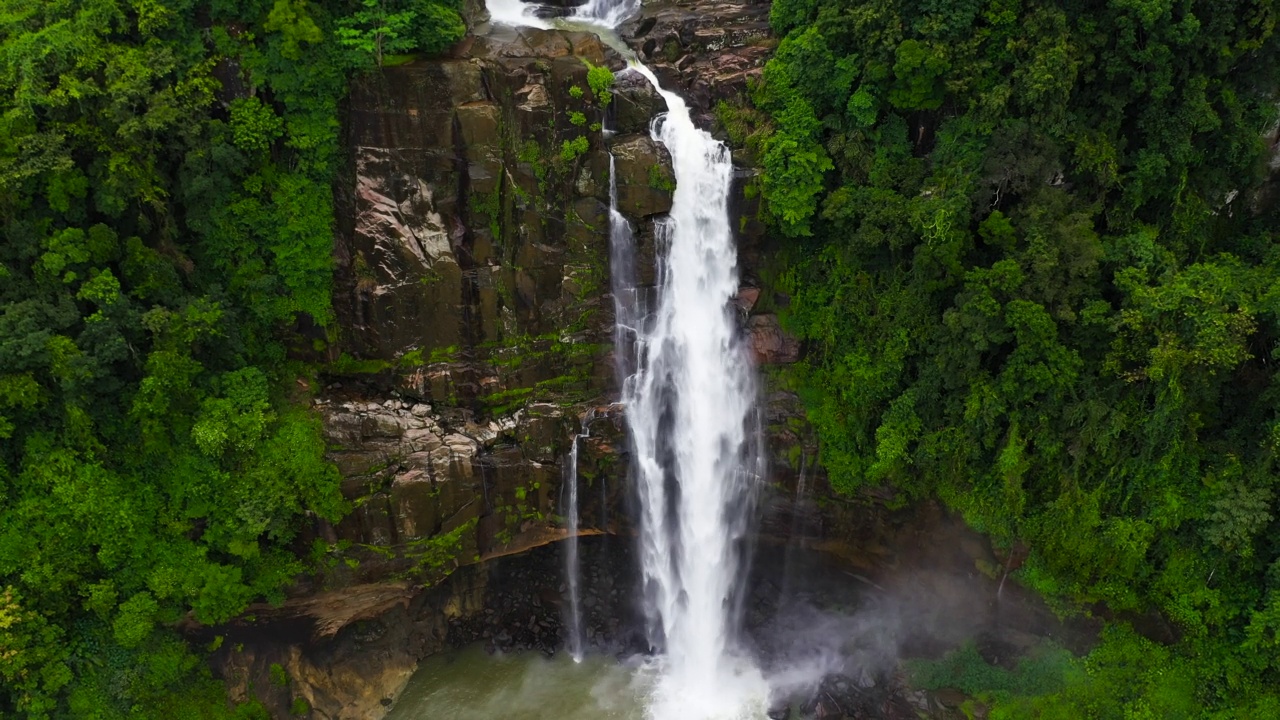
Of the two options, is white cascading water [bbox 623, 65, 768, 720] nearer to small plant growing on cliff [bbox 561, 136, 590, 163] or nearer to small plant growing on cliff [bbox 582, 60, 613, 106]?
small plant growing on cliff [bbox 582, 60, 613, 106]

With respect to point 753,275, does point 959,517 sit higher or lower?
lower

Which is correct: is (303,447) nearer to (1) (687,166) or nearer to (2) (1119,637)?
(1) (687,166)

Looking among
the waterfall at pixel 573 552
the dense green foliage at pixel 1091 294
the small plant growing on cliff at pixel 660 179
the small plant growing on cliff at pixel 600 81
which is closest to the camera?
the dense green foliage at pixel 1091 294

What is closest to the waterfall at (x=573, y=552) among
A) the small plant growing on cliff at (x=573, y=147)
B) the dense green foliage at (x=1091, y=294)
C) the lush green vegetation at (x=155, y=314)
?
the lush green vegetation at (x=155, y=314)

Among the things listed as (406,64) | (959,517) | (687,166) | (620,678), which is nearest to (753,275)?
(687,166)

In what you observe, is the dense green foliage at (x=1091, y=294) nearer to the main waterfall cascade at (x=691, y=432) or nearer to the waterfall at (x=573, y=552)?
the main waterfall cascade at (x=691, y=432)

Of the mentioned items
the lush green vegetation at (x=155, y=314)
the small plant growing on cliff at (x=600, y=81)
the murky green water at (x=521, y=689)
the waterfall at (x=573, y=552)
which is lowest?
the murky green water at (x=521, y=689)

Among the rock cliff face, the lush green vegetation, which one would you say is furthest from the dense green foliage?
the lush green vegetation

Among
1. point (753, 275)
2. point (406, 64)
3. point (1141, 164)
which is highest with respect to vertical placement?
point (406, 64)
